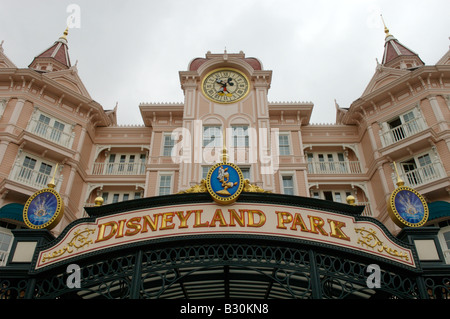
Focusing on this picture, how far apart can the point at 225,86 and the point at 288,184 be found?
790cm

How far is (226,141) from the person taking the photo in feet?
80.3

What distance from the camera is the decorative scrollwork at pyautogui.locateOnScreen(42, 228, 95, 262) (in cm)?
1032

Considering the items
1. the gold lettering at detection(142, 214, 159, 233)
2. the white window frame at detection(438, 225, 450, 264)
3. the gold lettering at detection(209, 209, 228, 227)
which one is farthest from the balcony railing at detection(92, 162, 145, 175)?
the white window frame at detection(438, 225, 450, 264)

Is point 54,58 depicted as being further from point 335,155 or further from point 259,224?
point 259,224

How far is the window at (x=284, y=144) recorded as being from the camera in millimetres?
26469

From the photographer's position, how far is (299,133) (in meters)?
27.2

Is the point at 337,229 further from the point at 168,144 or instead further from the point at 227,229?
the point at 168,144

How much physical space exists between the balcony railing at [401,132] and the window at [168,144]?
45.9ft

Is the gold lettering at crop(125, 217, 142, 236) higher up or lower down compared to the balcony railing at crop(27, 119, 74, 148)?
lower down

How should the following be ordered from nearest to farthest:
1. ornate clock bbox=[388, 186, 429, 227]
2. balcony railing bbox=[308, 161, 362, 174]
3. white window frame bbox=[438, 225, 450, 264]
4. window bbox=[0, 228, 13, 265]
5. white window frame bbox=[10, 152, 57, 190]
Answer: ornate clock bbox=[388, 186, 429, 227] → white window frame bbox=[438, 225, 450, 264] → window bbox=[0, 228, 13, 265] → white window frame bbox=[10, 152, 57, 190] → balcony railing bbox=[308, 161, 362, 174]

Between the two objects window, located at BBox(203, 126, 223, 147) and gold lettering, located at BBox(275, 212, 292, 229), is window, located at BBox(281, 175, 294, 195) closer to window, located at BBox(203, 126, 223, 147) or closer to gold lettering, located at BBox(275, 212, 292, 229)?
window, located at BBox(203, 126, 223, 147)

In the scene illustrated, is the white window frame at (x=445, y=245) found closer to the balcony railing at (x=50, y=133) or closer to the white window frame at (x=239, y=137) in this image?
the white window frame at (x=239, y=137)
